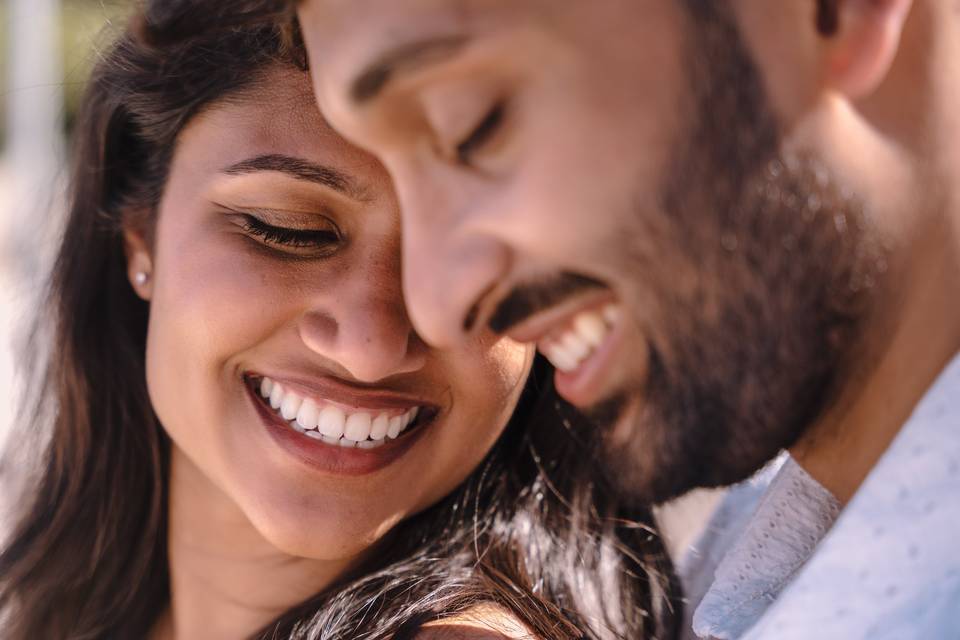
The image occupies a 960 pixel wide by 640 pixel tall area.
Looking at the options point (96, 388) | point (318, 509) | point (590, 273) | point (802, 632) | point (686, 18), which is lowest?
point (96, 388)

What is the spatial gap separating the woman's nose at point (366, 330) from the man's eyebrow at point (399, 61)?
41cm

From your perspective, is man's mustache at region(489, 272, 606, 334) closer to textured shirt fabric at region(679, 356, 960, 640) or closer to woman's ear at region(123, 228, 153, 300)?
textured shirt fabric at region(679, 356, 960, 640)

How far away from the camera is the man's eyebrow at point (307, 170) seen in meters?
1.58

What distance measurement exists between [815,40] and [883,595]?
56 centimetres

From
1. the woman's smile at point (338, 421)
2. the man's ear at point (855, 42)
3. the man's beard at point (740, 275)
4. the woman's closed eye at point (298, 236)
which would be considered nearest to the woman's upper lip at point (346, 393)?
the woman's smile at point (338, 421)

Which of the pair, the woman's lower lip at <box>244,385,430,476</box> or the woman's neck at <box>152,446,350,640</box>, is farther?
the woman's neck at <box>152,446,350,640</box>

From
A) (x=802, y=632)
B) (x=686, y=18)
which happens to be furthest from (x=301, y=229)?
(x=802, y=632)

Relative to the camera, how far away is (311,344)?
64.2 inches

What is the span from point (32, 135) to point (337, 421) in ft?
31.3

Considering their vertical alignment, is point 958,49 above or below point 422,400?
above

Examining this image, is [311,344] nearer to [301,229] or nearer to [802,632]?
[301,229]

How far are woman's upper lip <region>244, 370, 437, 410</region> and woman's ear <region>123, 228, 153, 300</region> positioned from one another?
384 millimetres

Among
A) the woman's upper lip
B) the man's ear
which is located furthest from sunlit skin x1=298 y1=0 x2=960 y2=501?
the woman's upper lip

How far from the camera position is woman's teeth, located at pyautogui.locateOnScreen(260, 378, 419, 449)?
1709mm
